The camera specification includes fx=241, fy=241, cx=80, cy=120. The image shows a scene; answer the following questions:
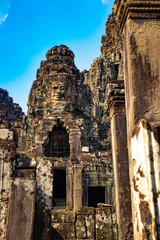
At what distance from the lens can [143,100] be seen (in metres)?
2.35

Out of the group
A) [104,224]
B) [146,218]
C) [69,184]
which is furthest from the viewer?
[69,184]

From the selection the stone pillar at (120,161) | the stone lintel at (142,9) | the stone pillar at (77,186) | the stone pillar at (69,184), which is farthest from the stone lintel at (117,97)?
the stone pillar at (69,184)

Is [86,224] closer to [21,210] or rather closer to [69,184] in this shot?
[21,210]

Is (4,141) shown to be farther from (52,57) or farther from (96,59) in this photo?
(96,59)

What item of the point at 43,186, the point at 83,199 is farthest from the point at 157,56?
the point at 83,199

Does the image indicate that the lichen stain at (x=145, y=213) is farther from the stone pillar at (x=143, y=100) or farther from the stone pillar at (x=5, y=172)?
the stone pillar at (x=5, y=172)

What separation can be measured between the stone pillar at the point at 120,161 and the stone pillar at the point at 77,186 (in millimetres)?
6886

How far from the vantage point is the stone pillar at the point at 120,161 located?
3.55 meters

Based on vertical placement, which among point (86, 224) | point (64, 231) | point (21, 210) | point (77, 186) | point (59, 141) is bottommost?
point (64, 231)

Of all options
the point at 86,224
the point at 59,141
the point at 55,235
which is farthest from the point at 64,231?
the point at 59,141

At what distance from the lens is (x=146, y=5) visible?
2.55m

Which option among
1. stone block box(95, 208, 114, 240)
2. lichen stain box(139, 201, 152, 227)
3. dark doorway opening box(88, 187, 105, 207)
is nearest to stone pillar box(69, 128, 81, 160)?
dark doorway opening box(88, 187, 105, 207)

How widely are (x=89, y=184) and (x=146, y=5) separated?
32.1 ft

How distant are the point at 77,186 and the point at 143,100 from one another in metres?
8.94
